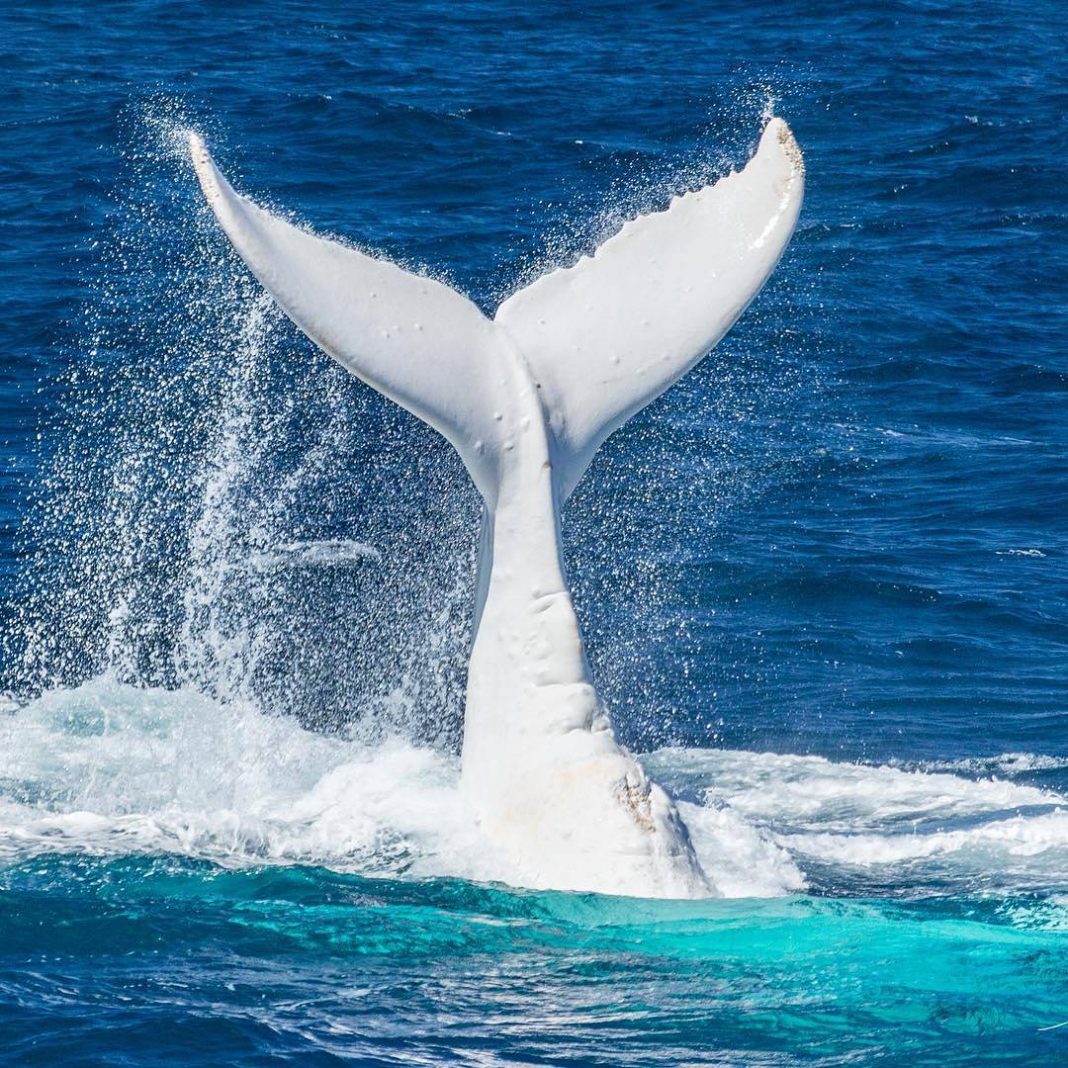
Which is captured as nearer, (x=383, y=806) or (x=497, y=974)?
(x=497, y=974)

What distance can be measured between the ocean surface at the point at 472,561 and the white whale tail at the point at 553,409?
358 mm

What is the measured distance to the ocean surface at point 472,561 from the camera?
920cm

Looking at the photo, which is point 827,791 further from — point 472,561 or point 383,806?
point 472,561

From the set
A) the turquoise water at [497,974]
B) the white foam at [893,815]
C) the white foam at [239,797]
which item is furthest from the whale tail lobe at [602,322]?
the white foam at [893,815]

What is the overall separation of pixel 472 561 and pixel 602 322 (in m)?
6.75

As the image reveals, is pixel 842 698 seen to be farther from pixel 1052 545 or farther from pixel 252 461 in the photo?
pixel 252 461

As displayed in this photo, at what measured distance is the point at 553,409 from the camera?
10445 millimetres

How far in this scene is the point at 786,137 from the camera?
10711mm

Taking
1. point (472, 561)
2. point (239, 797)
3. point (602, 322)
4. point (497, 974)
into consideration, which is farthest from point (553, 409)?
point (472, 561)

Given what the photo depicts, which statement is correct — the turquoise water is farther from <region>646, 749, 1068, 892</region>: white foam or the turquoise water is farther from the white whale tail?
<region>646, 749, 1068, 892</region>: white foam

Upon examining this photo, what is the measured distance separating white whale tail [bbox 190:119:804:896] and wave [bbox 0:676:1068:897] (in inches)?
19.9

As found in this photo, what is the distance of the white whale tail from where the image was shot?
31.9 feet

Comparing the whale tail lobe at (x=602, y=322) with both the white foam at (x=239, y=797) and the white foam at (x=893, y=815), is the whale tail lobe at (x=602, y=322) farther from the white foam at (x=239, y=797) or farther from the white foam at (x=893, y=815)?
the white foam at (x=893, y=815)

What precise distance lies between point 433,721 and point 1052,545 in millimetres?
6825
